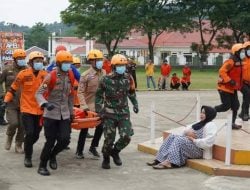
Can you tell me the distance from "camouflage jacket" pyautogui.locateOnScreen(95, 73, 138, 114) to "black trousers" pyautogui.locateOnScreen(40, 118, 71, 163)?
0.65m

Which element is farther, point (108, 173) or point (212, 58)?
point (212, 58)

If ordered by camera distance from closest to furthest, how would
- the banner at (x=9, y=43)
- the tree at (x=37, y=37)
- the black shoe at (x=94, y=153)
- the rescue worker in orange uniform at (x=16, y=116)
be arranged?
the black shoe at (x=94, y=153) < the rescue worker in orange uniform at (x=16, y=116) < the banner at (x=9, y=43) < the tree at (x=37, y=37)

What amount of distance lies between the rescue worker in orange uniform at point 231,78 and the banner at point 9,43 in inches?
451

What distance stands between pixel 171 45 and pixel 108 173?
93592 millimetres

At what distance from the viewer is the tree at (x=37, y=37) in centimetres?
12925

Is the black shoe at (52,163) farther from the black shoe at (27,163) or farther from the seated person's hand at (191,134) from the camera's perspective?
the seated person's hand at (191,134)

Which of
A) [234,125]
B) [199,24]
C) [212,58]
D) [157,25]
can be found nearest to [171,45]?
[212,58]

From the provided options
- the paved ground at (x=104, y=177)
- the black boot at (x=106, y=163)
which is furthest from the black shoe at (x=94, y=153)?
the black boot at (x=106, y=163)

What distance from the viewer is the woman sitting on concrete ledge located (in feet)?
28.5

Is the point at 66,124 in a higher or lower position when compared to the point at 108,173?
higher

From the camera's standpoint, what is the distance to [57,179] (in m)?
7.99

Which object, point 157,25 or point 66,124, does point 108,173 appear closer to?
point 66,124

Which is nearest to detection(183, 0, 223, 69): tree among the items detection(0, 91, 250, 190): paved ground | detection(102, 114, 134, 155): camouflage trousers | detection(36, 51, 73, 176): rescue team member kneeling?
detection(0, 91, 250, 190): paved ground

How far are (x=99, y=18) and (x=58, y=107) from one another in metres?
55.0
